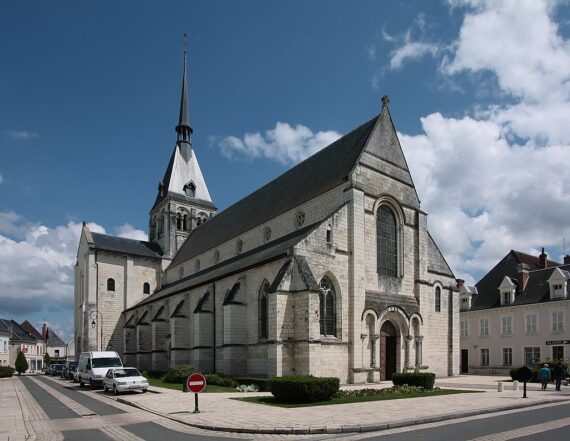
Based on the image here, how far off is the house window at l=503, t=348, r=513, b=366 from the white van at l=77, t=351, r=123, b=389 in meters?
27.2

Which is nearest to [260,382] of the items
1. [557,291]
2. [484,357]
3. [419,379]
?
[419,379]

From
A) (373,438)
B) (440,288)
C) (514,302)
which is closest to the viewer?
(373,438)

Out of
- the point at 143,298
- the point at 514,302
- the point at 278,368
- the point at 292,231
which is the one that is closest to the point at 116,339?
the point at 143,298

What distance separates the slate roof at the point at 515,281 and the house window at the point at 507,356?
3.41m

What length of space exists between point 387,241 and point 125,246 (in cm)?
2960

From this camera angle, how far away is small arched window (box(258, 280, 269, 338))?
23.9 meters

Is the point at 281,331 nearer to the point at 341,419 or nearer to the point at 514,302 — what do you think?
the point at 341,419

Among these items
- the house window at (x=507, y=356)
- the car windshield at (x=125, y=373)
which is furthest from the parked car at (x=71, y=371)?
the house window at (x=507, y=356)

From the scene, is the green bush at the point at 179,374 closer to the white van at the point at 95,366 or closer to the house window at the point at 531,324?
the white van at the point at 95,366

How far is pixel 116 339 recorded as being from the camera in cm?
4381

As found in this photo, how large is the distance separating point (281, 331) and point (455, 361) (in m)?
12.7

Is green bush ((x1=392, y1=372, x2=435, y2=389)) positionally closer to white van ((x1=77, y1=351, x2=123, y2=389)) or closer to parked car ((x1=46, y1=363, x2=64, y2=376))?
white van ((x1=77, y1=351, x2=123, y2=389))

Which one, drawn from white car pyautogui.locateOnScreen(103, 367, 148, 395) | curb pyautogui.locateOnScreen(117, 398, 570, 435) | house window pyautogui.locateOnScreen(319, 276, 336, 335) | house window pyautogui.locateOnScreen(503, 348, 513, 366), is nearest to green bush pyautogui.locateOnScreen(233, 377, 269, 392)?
house window pyautogui.locateOnScreen(319, 276, 336, 335)

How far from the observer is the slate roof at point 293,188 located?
2581cm
